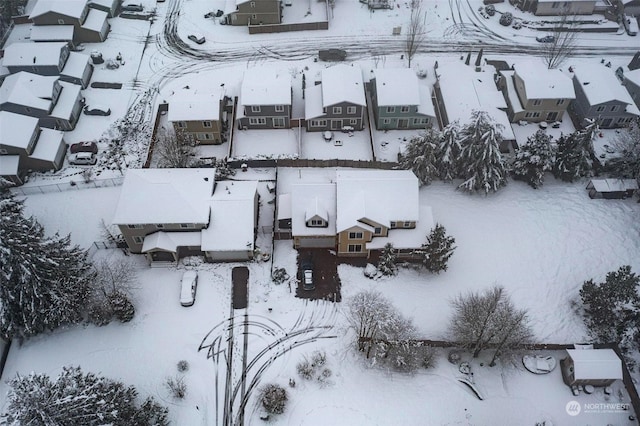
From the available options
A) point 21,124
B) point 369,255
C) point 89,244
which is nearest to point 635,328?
point 369,255

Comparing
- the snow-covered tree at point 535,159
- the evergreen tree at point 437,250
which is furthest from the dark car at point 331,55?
the evergreen tree at point 437,250

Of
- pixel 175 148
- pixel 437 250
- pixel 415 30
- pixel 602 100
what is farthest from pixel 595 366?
pixel 415 30

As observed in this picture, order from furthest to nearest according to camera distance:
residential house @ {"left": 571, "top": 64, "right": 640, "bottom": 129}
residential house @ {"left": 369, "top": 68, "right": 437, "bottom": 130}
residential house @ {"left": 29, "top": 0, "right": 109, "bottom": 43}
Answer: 1. residential house @ {"left": 29, "top": 0, "right": 109, "bottom": 43}
2. residential house @ {"left": 571, "top": 64, "right": 640, "bottom": 129}
3. residential house @ {"left": 369, "top": 68, "right": 437, "bottom": 130}

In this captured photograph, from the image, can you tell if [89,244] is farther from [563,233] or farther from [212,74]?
[563,233]

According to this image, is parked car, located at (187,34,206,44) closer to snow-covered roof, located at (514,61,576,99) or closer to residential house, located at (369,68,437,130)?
residential house, located at (369,68,437,130)

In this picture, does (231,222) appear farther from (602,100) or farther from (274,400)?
(602,100)

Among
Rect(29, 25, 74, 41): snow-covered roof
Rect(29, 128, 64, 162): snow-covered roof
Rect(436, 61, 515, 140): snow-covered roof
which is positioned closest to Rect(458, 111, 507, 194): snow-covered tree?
Rect(436, 61, 515, 140): snow-covered roof
